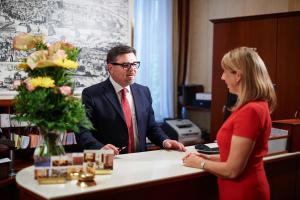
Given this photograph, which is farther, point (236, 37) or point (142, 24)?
point (142, 24)

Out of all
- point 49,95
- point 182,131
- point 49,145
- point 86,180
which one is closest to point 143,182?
point 86,180

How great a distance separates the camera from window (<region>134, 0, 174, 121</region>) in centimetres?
498

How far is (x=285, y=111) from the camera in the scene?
3980 millimetres

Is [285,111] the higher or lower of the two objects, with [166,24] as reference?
lower

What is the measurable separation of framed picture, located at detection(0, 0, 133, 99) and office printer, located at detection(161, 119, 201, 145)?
3.64ft

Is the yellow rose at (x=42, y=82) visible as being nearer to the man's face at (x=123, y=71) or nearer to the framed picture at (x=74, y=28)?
the man's face at (x=123, y=71)

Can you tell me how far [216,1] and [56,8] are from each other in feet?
7.37

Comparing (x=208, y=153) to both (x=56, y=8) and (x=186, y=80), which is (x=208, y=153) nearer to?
(x=56, y=8)

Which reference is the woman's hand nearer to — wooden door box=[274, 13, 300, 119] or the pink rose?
the pink rose

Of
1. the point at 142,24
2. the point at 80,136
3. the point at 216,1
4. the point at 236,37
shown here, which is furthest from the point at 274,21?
the point at 80,136

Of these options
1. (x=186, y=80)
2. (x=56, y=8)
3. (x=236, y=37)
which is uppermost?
(x=56, y=8)

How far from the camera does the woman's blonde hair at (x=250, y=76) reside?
1788 millimetres

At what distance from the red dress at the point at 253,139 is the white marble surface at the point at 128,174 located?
235 millimetres

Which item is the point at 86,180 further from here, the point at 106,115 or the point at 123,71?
the point at 123,71
